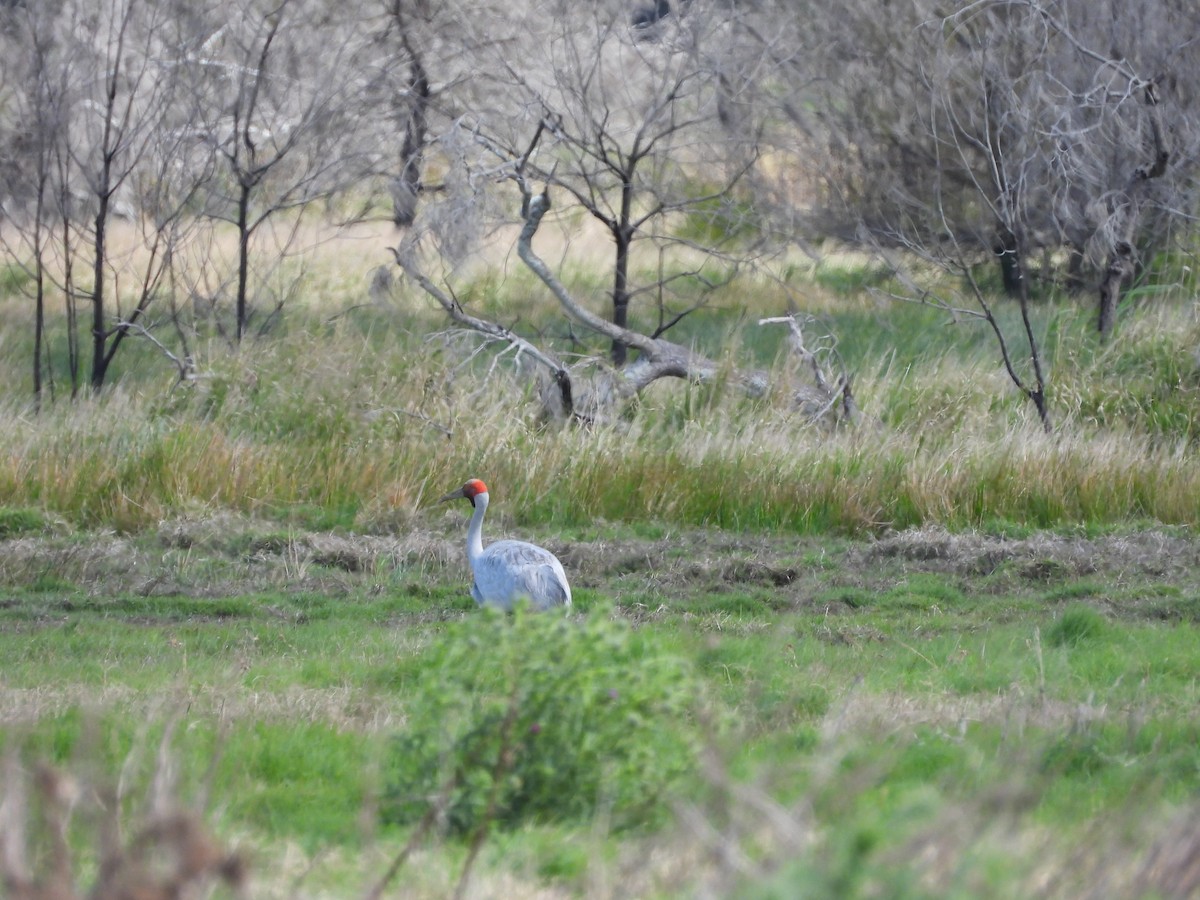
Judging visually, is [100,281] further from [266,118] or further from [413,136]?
[413,136]

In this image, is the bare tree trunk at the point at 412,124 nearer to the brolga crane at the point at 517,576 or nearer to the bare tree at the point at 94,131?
the bare tree at the point at 94,131

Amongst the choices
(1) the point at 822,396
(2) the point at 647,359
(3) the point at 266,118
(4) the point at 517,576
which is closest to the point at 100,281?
(3) the point at 266,118

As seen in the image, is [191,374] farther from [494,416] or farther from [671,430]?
[671,430]

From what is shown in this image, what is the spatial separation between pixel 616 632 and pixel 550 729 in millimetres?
360

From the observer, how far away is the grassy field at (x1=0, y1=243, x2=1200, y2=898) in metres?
3.59

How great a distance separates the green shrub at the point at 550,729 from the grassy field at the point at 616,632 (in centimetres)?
1

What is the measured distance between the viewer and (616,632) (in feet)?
14.0

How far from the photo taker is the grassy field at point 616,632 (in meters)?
3.59

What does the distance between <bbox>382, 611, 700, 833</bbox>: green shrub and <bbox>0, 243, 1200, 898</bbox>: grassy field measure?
0.01 meters

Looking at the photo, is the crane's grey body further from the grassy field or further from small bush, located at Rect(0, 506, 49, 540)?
small bush, located at Rect(0, 506, 49, 540)

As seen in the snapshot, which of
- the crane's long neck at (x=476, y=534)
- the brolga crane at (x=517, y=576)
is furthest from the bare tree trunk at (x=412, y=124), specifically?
the brolga crane at (x=517, y=576)

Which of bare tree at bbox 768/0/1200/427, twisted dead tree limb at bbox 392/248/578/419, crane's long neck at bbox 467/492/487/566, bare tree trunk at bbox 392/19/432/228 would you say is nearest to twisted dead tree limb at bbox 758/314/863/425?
bare tree at bbox 768/0/1200/427

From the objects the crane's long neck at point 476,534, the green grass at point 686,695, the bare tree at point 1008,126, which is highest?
the bare tree at point 1008,126

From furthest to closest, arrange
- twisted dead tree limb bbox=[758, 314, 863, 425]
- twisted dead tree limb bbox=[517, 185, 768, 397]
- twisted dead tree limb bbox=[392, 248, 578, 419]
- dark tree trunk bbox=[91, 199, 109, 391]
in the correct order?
dark tree trunk bbox=[91, 199, 109, 391] < twisted dead tree limb bbox=[517, 185, 768, 397] < twisted dead tree limb bbox=[758, 314, 863, 425] < twisted dead tree limb bbox=[392, 248, 578, 419]
